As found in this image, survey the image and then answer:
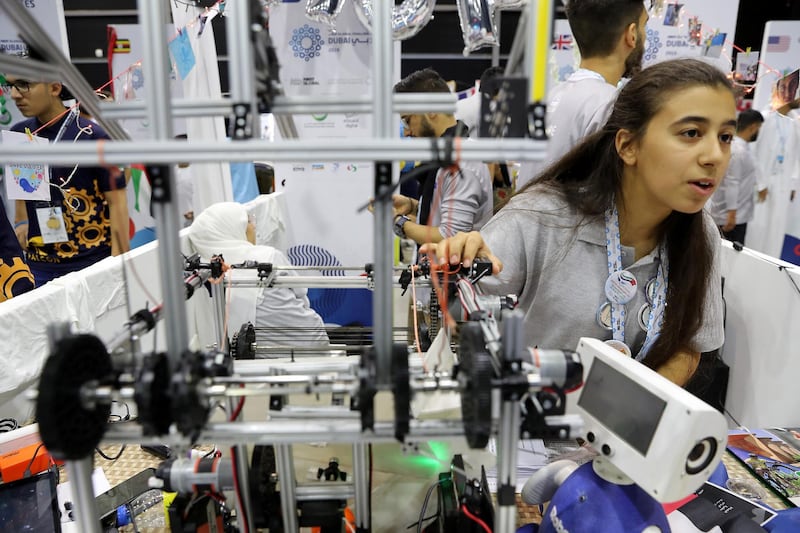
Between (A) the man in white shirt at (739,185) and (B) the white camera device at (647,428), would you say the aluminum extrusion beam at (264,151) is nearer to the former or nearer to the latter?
(B) the white camera device at (647,428)

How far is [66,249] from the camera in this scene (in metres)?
2.09

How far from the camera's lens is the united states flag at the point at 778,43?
14.0ft

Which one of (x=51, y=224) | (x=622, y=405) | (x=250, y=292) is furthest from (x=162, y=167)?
(x=51, y=224)

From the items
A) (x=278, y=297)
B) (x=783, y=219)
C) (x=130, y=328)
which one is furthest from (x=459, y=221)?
(x=783, y=219)

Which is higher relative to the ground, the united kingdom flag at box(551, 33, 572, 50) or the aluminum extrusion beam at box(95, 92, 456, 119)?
the united kingdom flag at box(551, 33, 572, 50)

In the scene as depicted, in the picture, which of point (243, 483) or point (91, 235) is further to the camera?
point (91, 235)

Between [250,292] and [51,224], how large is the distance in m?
0.84

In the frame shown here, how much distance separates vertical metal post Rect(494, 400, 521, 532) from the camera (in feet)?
2.09

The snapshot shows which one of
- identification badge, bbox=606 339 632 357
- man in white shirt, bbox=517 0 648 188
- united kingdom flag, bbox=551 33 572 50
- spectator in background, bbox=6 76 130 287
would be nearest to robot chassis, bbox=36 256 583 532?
identification badge, bbox=606 339 632 357

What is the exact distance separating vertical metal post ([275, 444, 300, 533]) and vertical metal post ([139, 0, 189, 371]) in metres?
0.24

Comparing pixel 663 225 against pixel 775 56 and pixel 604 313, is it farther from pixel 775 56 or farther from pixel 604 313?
pixel 775 56

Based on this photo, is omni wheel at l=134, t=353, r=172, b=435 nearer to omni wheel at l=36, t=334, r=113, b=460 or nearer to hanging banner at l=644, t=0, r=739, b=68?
omni wheel at l=36, t=334, r=113, b=460

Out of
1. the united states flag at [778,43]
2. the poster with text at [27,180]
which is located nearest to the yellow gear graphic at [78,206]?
the poster with text at [27,180]

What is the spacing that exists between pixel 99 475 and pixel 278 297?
3.45 feet
